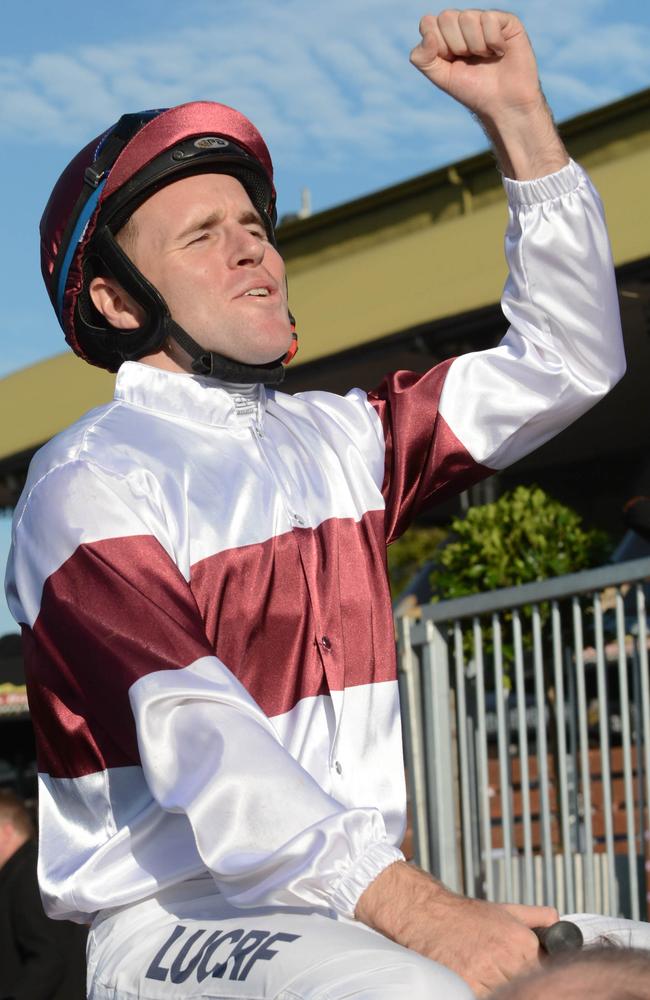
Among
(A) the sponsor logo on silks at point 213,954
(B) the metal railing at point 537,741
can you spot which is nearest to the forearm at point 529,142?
(A) the sponsor logo on silks at point 213,954

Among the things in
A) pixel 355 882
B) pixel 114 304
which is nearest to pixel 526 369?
pixel 114 304

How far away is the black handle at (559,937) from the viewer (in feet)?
5.92

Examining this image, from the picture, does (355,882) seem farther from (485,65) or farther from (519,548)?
(519,548)

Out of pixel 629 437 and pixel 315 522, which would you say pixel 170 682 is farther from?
pixel 629 437

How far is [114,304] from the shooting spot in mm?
2730

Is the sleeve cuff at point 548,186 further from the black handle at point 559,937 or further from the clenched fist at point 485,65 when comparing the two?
the black handle at point 559,937

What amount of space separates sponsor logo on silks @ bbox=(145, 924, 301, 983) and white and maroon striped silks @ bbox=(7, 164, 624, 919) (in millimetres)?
61

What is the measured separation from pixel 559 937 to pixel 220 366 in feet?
3.90

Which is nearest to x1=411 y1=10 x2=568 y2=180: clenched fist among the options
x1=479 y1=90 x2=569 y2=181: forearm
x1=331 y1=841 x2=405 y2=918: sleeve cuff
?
x1=479 y1=90 x2=569 y2=181: forearm

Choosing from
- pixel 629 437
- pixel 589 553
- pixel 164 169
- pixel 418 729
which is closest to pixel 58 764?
pixel 164 169

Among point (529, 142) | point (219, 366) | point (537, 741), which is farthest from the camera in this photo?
point (537, 741)

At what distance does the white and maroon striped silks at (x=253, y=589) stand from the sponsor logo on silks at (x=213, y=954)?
0.20 feet

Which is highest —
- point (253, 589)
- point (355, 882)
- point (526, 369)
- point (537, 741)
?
point (526, 369)

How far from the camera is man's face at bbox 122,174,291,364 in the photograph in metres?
2.57
